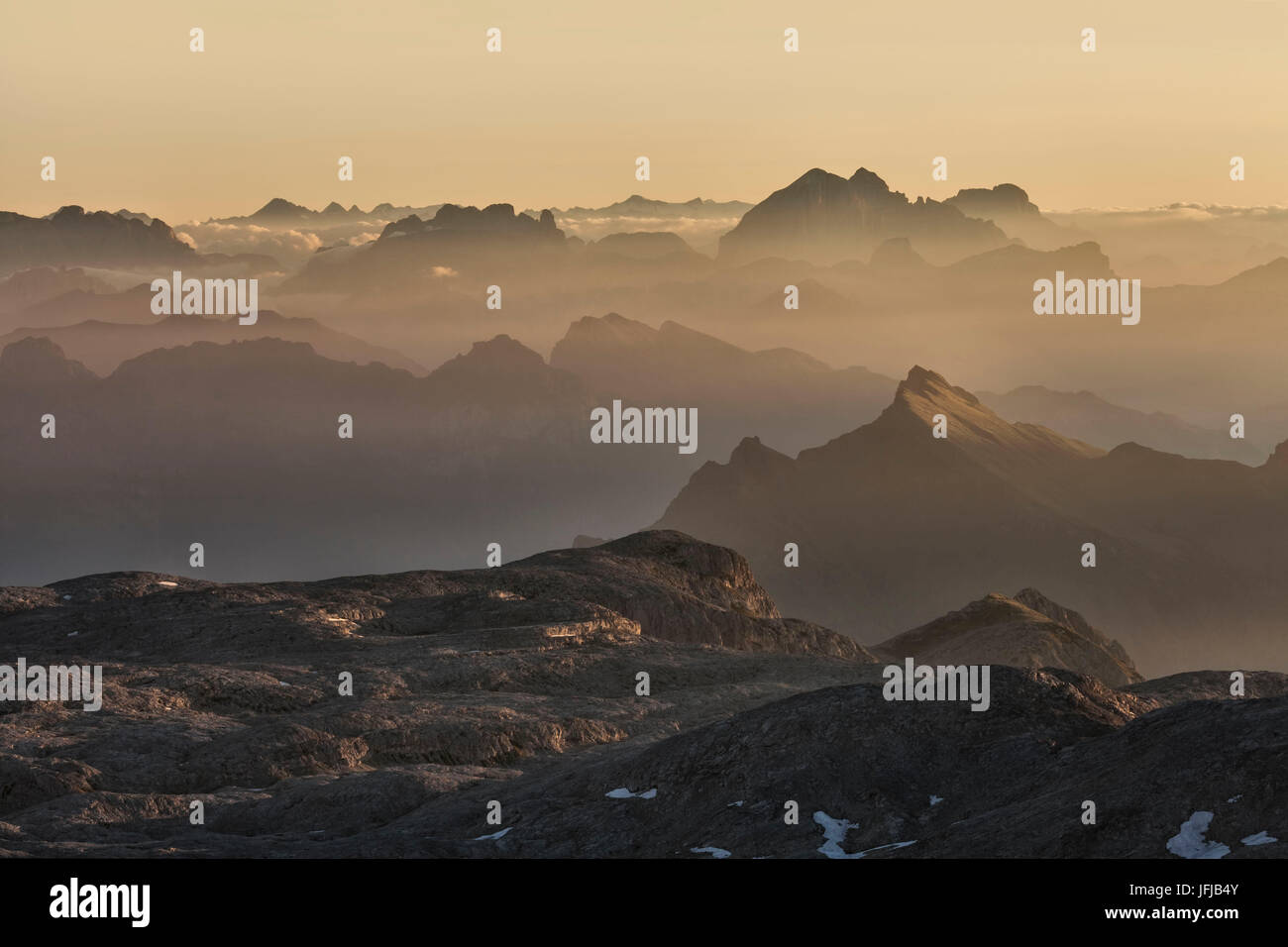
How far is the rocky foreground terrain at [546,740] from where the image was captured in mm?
47281

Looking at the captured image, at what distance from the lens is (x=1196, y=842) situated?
4191 cm

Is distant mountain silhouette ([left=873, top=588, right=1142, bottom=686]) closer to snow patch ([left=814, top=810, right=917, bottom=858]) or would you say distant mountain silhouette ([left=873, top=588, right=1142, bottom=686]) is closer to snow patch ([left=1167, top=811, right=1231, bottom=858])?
snow patch ([left=814, top=810, right=917, bottom=858])

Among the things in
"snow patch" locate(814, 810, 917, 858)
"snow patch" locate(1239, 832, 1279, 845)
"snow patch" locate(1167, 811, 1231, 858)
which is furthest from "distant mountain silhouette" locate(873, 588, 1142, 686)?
"snow patch" locate(1239, 832, 1279, 845)

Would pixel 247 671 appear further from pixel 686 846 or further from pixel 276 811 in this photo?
pixel 686 846

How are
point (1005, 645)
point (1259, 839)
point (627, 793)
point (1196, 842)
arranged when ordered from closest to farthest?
1. point (1259, 839)
2. point (1196, 842)
3. point (627, 793)
4. point (1005, 645)

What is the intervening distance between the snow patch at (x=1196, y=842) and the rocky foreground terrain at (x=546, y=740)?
0.14m

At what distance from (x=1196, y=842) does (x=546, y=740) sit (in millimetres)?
39713

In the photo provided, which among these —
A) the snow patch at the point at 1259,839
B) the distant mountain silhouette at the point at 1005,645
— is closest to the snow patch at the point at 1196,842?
the snow patch at the point at 1259,839

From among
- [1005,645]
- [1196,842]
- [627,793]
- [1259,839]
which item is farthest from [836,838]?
[1005,645]

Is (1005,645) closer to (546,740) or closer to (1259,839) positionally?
(546,740)

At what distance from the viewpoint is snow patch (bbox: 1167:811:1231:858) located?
4119 centimetres
